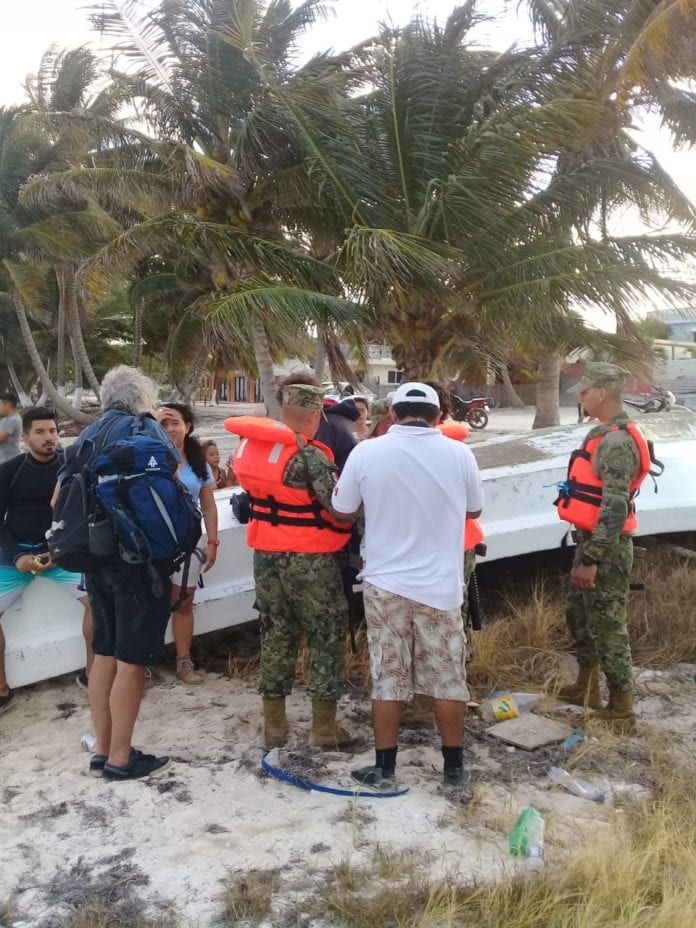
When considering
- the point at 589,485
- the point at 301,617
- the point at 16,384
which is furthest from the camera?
the point at 16,384

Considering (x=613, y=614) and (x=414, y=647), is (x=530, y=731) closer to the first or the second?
(x=613, y=614)

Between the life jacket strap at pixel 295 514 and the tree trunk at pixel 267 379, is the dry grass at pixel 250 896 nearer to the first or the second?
the life jacket strap at pixel 295 514

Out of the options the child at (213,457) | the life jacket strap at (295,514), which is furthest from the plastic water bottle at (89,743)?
the child at (213,457)

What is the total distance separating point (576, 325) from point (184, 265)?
477 inches

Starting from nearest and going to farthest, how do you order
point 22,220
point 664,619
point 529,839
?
1. point 529,839
2. point 664,619
3. point 22,220

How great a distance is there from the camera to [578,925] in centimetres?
235

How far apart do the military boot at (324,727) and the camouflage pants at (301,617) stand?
6 centimetres

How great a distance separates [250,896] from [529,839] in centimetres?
97

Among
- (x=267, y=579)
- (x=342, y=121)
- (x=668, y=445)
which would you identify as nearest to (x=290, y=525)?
(x=267, y=579)

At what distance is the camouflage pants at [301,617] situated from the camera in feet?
11.3

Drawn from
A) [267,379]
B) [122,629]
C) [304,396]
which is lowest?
[122,629]

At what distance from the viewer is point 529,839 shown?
2773mm

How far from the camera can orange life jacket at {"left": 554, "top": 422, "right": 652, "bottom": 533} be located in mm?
3762

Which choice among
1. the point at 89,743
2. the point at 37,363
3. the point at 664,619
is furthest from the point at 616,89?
the point at 37,363
